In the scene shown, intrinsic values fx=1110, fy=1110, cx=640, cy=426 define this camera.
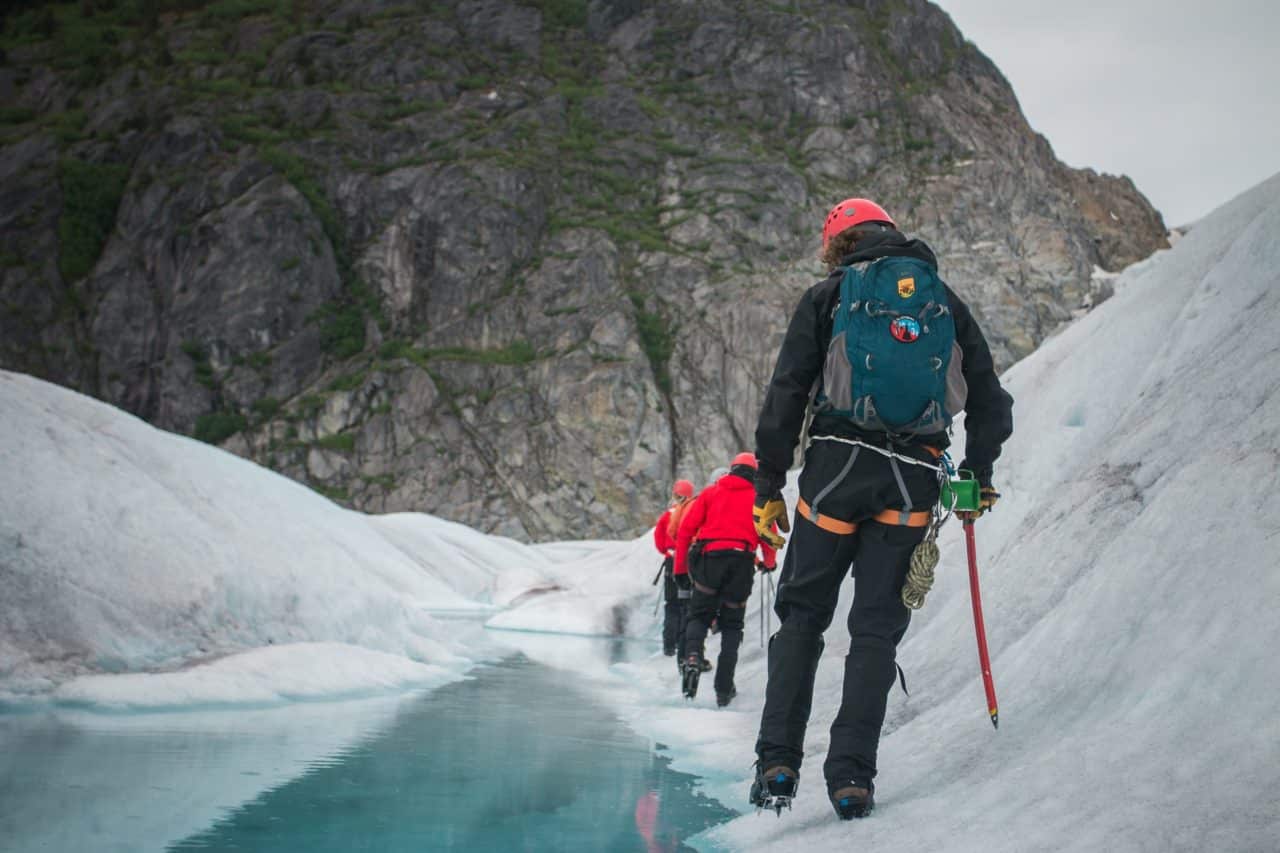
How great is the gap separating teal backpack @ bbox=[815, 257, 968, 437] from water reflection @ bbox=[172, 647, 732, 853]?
1726mm

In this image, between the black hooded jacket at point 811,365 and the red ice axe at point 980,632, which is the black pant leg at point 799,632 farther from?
the red ice axe at point 980,632

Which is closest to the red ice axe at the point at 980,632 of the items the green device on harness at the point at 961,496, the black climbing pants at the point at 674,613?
the green device on harness at the point at 961,496

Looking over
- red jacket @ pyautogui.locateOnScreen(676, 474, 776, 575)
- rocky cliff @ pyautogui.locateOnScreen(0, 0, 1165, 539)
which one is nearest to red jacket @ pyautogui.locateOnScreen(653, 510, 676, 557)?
red jacket @ pyautogui.locateOnScreen(676, 474, 776, 575)

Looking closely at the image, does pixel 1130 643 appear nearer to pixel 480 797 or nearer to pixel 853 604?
pixel 853 604

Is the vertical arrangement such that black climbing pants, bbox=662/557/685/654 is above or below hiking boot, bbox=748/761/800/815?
below

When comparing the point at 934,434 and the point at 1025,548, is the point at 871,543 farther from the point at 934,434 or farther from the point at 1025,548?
the point at 1025,548

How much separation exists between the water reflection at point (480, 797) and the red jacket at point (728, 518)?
2163mm

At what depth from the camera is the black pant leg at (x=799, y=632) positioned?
12.3 feet

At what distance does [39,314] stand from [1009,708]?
260 feet

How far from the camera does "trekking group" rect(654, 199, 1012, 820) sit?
11.9ft

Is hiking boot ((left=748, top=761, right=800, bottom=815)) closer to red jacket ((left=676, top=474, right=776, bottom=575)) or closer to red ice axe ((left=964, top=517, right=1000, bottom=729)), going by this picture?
red ice axe ((left=964, top=517, right=1000, bottom=729))

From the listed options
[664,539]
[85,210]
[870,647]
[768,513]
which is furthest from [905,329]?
[85,210]

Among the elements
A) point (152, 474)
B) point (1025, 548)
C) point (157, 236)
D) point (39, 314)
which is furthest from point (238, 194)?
point (1025, 548)

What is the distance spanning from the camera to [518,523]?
60.8 metres
